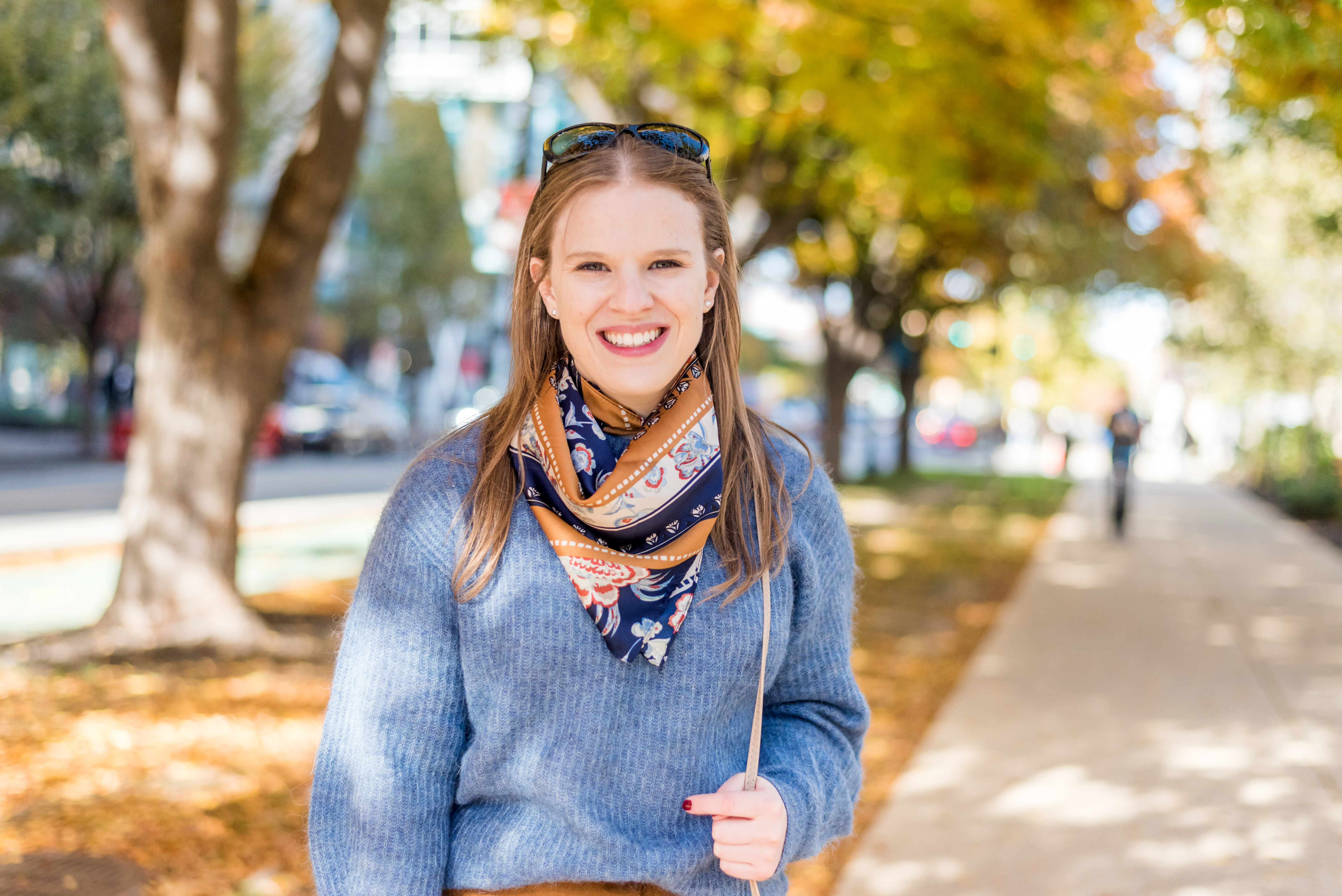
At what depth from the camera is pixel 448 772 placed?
1717 millimetres

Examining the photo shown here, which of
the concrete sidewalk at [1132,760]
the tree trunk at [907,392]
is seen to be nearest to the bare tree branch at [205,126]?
the concrete sidewalk at [1132,760]

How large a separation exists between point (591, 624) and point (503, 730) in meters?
0.20

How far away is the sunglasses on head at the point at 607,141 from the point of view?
6.04ft

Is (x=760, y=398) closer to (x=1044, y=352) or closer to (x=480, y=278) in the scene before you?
(x=1044, y=352)

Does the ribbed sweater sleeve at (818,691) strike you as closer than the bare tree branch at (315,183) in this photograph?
Yes

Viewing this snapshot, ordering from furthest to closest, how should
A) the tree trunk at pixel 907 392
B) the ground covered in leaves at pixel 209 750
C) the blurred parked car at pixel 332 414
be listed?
1. the blurred parked car at pixel 332 414
2. the tree trunk at pixel 907 392
3. the ground covered in leaves at pixel 209 750

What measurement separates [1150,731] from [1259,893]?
1.95 metres

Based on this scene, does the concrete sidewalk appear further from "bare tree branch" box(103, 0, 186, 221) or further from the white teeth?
"bare tree branch" box(103, 0, 186, 221)

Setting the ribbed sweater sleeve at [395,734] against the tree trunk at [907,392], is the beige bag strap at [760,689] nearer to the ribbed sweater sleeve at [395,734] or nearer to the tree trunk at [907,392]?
the ribbed sweater sleeve at [395,734]

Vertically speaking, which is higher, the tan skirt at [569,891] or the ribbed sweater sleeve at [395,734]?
the ribbed sweater sleeve at [395,734]

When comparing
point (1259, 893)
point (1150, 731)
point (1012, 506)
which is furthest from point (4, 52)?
point (1012, 506)

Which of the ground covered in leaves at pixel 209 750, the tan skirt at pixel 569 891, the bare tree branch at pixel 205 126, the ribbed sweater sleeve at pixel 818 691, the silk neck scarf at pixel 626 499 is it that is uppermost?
the bare tree branch at pixel 205 126

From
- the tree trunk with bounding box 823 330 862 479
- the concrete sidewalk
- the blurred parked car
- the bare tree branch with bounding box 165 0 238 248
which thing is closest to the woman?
the concrete sidewalk

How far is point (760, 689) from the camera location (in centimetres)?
178
